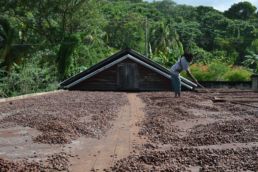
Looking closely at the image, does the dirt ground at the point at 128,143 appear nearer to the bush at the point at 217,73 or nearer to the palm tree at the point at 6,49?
the palm tree at the point at 6,49

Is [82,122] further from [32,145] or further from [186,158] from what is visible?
[186,158]

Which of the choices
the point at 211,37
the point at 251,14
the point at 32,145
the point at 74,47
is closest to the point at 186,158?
the point at 32,145

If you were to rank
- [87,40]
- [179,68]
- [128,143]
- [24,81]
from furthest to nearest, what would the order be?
[87,40] < [24,81] < [179,68] < [128,143]

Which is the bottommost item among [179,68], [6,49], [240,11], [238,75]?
[238,75]

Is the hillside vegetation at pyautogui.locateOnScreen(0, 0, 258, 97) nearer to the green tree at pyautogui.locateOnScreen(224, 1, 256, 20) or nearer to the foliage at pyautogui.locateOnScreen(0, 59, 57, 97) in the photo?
the foliage at pyautogui.locateOnScreen(0, 59, 57, 97)

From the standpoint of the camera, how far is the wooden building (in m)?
25.6

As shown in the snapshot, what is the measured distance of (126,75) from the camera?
2614cm

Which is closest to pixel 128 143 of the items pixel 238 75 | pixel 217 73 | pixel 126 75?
pixel 126 75

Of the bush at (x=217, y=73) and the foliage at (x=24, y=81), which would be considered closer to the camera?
the foliage at (x=24, y=81)

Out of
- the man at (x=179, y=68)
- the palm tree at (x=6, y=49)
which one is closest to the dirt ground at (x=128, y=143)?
the man at (x=179, y=68)

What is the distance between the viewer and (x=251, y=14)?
6875 centimetres

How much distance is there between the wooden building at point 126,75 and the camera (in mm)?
25609

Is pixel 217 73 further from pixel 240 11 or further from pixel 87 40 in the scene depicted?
pixel 240 11

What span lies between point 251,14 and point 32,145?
6688 centimetres
